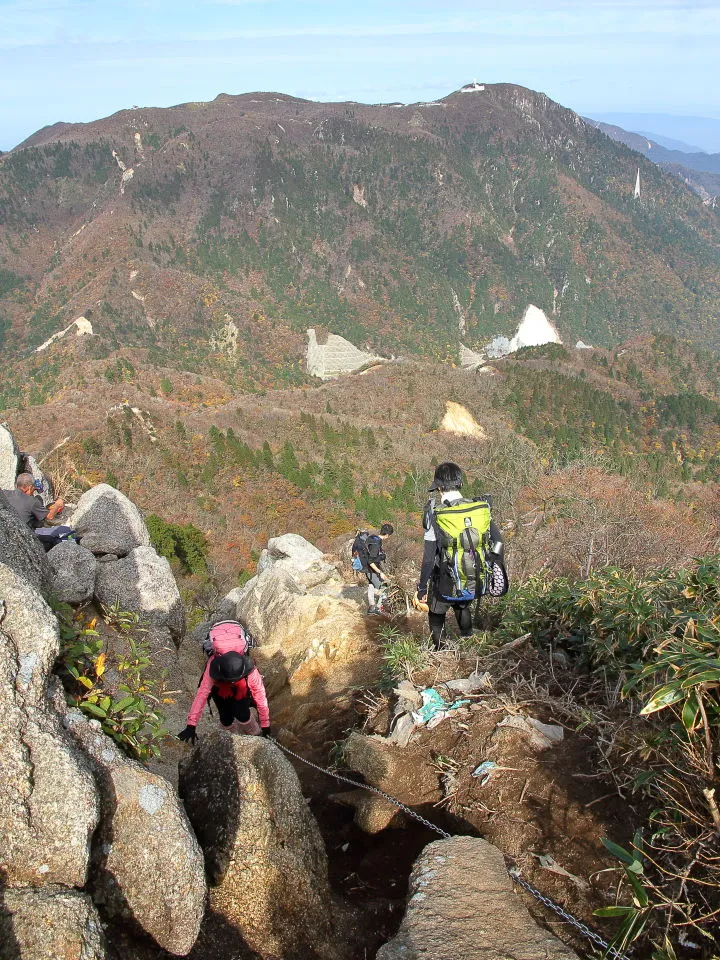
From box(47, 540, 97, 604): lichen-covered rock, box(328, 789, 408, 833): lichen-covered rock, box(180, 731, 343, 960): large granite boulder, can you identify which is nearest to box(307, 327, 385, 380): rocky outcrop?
box(47, 540, 97, 604): lichen-covered rock

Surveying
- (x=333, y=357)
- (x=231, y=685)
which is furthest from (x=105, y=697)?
(x=333, y=357)

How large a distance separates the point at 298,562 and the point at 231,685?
9011 millimetres

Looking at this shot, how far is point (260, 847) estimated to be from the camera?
14.2ft

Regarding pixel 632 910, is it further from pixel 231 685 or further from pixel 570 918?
pixel 231 685

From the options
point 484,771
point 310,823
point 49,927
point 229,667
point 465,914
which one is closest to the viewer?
point 49,927

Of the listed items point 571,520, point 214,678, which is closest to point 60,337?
point 571,520

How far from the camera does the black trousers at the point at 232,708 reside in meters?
6.05

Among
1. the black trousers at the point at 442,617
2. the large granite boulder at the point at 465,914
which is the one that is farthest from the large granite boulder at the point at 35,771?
the black trousers at the point at 442,617

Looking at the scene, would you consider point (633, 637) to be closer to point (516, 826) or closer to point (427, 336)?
point (516, 826)

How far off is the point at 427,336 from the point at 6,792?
178 meters

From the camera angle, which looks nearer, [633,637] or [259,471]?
[633,637]

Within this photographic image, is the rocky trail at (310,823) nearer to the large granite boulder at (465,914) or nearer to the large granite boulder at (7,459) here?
the large granite boulder at (465,914)

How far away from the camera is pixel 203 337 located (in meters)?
136

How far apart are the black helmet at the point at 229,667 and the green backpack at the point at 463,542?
2209mm
